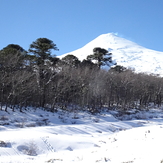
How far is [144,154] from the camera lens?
7.65 meters

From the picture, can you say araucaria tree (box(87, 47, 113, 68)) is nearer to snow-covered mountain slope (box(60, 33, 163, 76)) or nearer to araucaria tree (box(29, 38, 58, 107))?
araucaria tree (box(29, 38, 58, 107))

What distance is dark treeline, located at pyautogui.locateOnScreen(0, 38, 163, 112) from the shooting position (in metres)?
23.2

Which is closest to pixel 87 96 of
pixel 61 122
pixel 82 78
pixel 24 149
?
pixel 82 78

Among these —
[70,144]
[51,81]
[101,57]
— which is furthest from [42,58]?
[70,144]

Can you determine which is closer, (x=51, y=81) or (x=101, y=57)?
(x=51, y=81)

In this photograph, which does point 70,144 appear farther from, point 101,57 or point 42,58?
point 101,57

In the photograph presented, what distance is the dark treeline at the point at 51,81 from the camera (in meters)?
23.2

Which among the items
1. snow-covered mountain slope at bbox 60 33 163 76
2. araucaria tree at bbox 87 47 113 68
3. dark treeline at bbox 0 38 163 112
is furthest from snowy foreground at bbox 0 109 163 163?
snow-covered mountain slope at bbox 60 33 163 76

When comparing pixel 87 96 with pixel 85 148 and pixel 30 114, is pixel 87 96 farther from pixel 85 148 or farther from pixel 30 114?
pixel 85 148

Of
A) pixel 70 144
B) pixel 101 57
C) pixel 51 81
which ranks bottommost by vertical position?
pixel 70 144

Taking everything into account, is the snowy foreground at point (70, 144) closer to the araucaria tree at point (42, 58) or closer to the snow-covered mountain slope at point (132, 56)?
the araucaria tree at point (42, 58)

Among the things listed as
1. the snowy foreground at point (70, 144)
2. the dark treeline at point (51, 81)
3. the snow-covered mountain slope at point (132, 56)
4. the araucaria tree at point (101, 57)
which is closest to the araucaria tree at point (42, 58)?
the dark treeline at point (51, 81)

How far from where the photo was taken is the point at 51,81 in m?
29.7

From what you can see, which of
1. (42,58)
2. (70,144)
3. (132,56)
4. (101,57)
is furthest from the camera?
(132,56)
